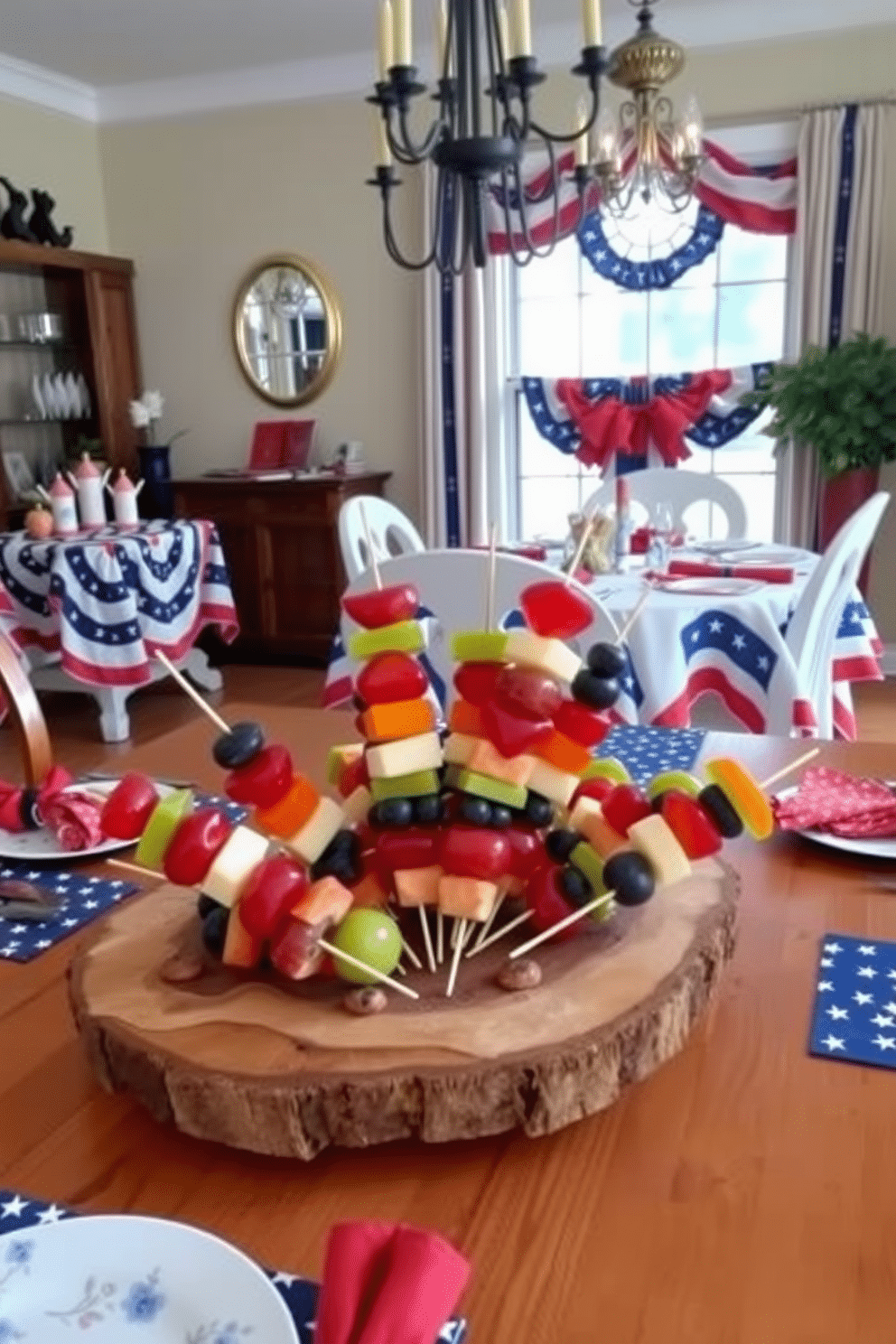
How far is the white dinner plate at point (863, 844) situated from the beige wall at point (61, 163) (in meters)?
4.92

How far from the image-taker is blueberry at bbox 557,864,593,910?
0.72m

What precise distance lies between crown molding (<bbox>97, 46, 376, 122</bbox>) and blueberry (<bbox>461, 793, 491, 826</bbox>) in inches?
181

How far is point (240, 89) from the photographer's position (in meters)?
4.75

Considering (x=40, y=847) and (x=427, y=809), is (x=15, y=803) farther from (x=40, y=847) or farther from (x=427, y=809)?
(x=427, y=809)

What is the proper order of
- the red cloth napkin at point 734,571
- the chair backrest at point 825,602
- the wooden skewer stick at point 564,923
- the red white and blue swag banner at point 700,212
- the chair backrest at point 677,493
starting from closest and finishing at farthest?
the wooden skewer stick at point 564,923 < the chair backrest at point 825,602 < the red cloth napkin at point 734,571 < the chair backrest at point 677,493 < the red white and blue swag banner at point 700,212

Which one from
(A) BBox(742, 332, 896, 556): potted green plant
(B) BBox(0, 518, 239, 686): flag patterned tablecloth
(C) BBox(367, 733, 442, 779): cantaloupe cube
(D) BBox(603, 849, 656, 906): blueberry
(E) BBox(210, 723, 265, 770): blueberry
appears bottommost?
(B) BBox(0, 518, 239, 686): flag patterned tablecloth

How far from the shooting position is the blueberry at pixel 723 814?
2.39 feet

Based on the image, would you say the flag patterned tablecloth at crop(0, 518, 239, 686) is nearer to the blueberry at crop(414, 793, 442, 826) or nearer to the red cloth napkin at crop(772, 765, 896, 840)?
the red cloth napkin at crop(772, 765, 896, 840)

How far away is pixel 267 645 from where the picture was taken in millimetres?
4945

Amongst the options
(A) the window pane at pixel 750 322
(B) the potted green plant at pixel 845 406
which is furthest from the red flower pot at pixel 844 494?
(A) the window pane at pixel 750 322

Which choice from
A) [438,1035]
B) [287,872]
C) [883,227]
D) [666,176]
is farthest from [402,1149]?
[883,227]

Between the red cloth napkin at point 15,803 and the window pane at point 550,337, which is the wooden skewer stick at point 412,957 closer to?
the red cloth napkin at point 15,803

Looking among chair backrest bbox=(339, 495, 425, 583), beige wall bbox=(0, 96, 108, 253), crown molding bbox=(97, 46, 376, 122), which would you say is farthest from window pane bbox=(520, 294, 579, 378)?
beige wall bbox=(0, 96, 108, 253)

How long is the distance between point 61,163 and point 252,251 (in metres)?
0.99
